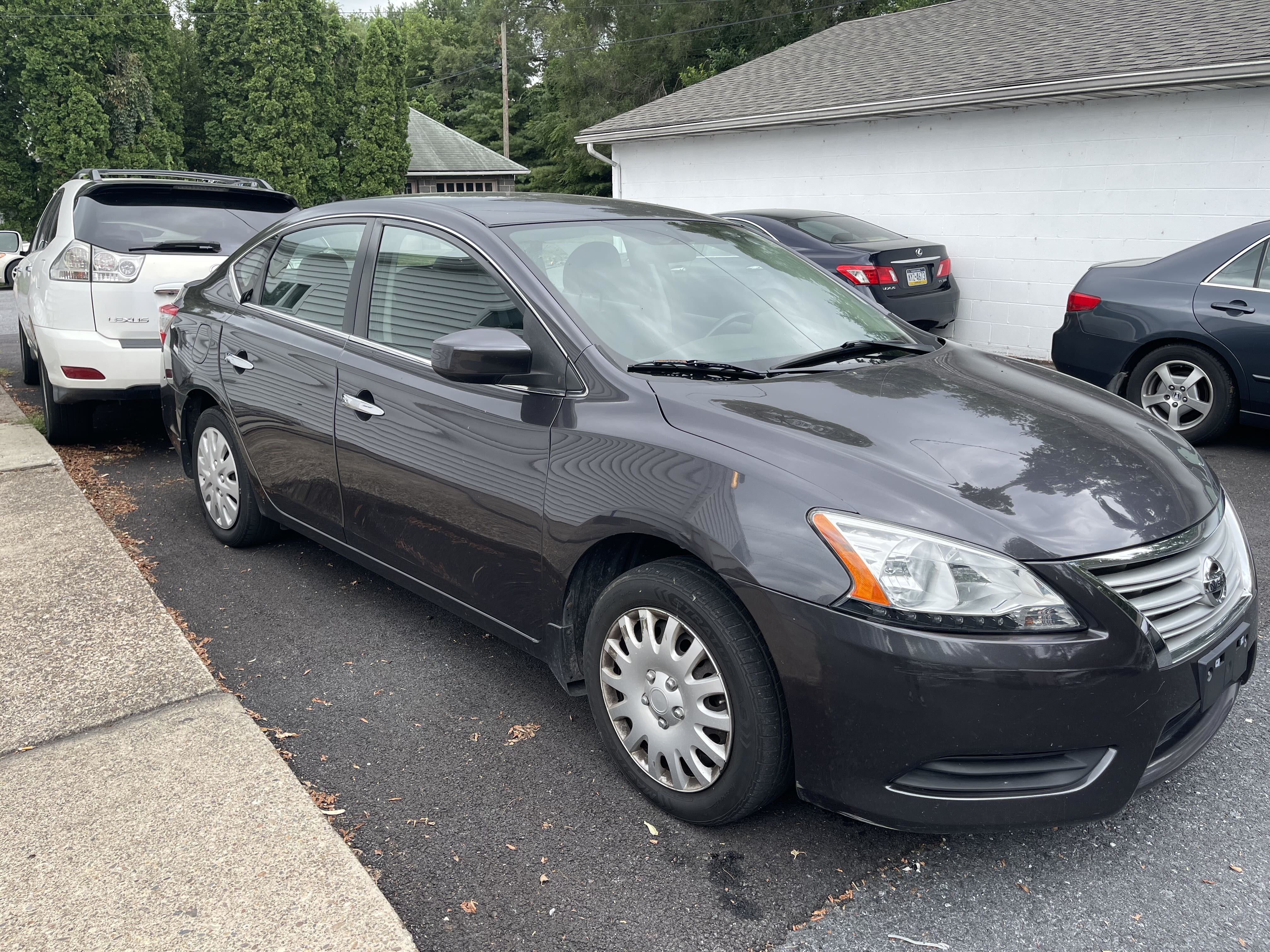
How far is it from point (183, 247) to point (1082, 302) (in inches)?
245

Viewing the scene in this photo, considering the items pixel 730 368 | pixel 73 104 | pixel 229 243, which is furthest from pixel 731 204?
pixel 73 104

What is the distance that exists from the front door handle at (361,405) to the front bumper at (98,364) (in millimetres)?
3249

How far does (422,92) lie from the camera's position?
6016 centimetres

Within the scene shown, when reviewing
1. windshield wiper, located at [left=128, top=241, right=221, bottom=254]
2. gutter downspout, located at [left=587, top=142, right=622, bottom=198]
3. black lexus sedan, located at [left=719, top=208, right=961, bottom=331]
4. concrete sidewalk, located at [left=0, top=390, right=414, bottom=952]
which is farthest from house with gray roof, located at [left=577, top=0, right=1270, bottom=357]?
concrete sidewalk, located at [left=0, top=390, right=414, bottom=952]

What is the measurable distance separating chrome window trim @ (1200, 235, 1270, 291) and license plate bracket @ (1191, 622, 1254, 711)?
476 centimetres

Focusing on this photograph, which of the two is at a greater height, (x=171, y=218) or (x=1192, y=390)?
(x=171, y=218)

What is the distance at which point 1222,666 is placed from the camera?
248 centimetres

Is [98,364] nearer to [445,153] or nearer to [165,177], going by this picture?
[165,177]

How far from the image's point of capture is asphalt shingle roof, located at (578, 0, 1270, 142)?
34.1 ft

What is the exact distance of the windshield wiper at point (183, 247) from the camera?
643cm

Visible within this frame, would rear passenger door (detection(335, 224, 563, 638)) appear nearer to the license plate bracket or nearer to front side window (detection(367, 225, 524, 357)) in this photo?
front side window (detection(367, 225, 524, 357))

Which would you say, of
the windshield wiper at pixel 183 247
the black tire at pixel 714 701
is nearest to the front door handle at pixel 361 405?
the black tire at pixel 714 701

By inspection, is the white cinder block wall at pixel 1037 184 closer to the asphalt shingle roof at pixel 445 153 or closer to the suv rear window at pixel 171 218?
the suv rear window at pixel 171 218

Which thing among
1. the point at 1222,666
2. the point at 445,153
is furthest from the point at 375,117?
the point at 1222,666
